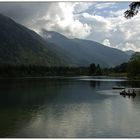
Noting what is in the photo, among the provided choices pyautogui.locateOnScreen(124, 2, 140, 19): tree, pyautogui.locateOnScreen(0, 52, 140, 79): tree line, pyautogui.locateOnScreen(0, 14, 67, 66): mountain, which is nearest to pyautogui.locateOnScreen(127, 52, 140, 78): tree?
pyautogui.locateOnScreen(0, 52, 140, 79): tree line

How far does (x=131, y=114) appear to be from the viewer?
59.9ft

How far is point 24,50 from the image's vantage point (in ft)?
433

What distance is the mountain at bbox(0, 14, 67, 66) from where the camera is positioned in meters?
118

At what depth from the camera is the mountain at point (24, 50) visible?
387ft

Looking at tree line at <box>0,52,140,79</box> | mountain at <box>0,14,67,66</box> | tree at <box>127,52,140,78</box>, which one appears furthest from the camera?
mountain at <box>0,14,67,66</box>

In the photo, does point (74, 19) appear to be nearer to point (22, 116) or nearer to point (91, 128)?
point (91, 128)

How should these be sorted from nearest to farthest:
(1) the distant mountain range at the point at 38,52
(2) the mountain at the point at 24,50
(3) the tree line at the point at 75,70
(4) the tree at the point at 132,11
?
(4) the tree at the point at 132,11, (3) the tree line at the point at 75,70, (1) the distant mountain range at the point at 38,52, (2) the mountain at the point at 24,50

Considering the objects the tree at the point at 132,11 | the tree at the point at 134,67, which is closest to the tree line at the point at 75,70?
the tree at the point at 134,67

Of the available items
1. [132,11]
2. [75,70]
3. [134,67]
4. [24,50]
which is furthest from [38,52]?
[132,11]

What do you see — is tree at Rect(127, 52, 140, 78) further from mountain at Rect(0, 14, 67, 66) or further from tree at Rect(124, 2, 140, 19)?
mountain at Rect(0, 14, 67, 66)

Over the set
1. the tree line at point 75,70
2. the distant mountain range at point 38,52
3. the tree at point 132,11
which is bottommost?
the tree line at point 75,70

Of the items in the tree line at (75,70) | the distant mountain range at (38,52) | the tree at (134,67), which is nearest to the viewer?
the tree at (134,67)

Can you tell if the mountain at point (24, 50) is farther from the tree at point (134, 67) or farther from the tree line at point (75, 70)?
the tree at point (134, 67)

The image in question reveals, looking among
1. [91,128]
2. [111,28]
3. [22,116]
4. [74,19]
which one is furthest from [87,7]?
[22,116]
